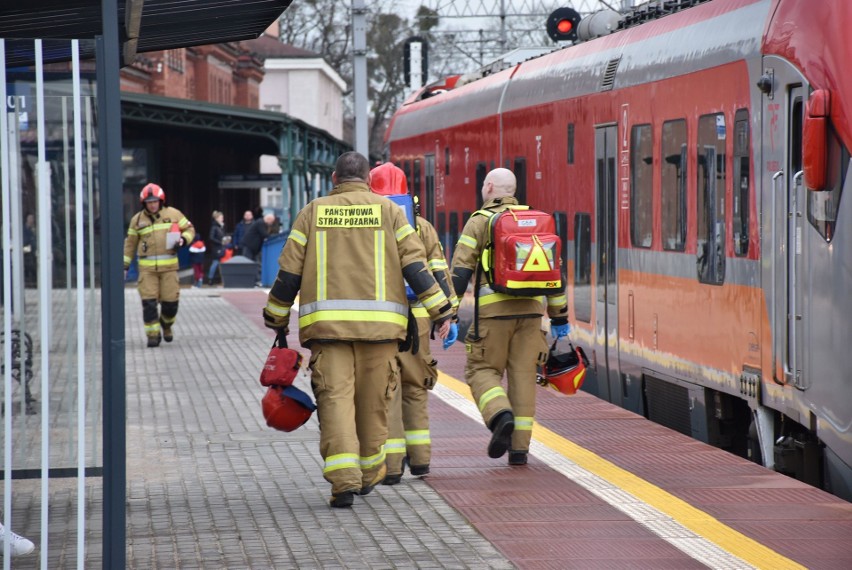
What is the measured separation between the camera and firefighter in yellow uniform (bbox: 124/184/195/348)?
695 inches

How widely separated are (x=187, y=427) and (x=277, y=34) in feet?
274

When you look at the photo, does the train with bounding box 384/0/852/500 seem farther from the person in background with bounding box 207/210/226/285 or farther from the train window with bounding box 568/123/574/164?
the person in background with bounding box 207/210/226/285

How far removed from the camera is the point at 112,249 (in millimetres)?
5285

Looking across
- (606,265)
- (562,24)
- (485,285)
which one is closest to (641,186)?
(606,265)

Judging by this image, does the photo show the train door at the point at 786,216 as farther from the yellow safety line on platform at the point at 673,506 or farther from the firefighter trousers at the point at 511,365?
the firefighter trousers at the point at 511,365

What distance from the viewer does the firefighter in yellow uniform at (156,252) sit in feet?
57.9

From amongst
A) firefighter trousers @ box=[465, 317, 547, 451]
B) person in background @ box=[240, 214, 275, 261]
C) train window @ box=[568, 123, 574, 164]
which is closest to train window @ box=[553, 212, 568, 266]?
train window @ box=[568, 123, 574, 164]

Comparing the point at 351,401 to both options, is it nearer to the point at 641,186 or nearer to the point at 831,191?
the point at 831,191

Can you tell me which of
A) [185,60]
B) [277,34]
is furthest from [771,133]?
[277,34]

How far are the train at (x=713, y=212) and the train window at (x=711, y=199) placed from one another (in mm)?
18

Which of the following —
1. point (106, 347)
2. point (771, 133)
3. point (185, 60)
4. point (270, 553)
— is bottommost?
point (270, 553)

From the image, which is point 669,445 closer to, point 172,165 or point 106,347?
point 106,347

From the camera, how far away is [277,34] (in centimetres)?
9288

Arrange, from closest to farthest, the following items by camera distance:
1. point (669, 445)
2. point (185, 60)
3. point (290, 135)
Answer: point (669, 445) → point (290, 135) → point (185, 60)
